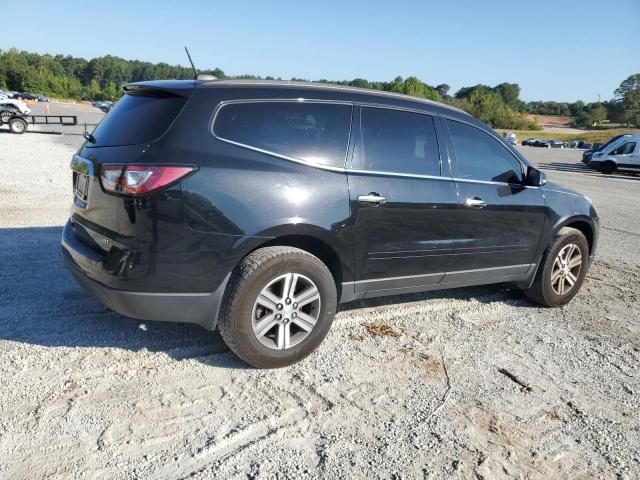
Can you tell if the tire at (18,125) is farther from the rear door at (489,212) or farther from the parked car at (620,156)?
the parked car at (620,156)

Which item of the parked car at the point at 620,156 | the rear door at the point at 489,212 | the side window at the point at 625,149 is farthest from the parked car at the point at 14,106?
the side window at the point at 625,149

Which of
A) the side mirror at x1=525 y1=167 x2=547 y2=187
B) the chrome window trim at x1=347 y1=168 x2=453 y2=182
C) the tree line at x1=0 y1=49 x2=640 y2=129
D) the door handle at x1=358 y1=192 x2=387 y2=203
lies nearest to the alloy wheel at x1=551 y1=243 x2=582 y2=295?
→ the side mirror at x1=525 y1=167 x2=547 y2=187

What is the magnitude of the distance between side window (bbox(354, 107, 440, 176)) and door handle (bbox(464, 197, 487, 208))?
1.15ft

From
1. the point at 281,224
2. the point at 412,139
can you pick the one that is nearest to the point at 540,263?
the point at 412,139

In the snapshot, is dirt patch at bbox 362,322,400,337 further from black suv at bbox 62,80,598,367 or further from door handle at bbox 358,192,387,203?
door handle at bbox 358,192,387,203

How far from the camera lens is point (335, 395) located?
3191 millimetres

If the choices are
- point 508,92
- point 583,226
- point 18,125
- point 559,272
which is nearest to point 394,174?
point 559,272

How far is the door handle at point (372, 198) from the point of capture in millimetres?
3630

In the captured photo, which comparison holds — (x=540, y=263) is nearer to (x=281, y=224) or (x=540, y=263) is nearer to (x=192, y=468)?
(x=281, y=224)

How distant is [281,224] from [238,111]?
0.76 metres

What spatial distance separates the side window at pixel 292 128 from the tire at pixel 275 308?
657mm

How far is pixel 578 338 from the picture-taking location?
4.38m

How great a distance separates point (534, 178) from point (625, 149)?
79.3 feet

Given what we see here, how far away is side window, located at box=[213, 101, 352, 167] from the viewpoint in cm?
329
